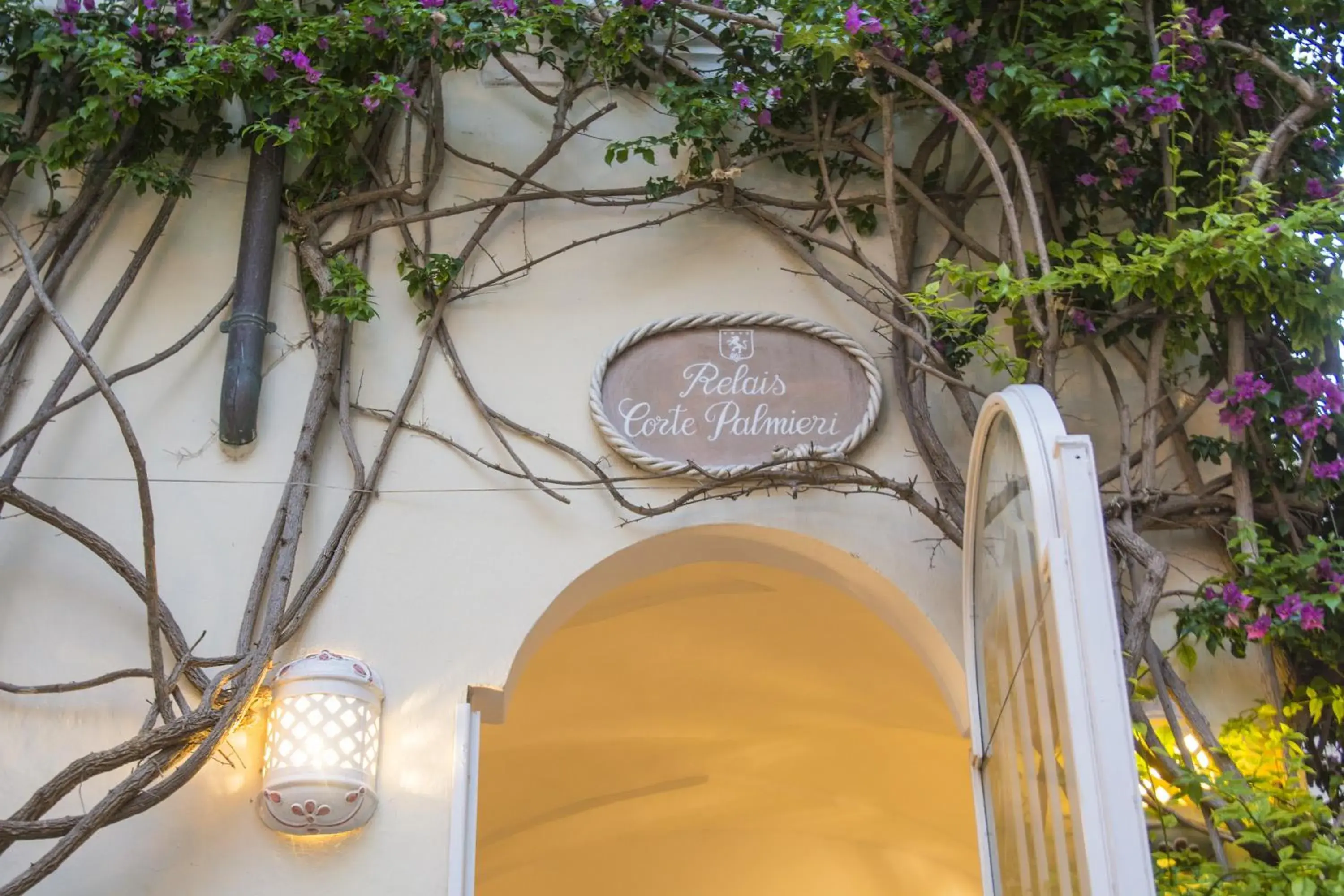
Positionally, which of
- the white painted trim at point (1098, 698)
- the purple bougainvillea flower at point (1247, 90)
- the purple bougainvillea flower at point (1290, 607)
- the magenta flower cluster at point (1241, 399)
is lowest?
the white painted trim at point (1098, 698)

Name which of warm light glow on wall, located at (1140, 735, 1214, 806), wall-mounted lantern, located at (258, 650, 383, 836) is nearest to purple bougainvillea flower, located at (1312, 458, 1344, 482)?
warm light glow on wall, located at (1140, 735, 1214, 806)

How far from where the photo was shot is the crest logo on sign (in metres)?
3.50

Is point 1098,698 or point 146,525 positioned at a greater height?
point 146,525

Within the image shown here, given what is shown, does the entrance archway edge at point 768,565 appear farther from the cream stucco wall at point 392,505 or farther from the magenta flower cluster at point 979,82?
the magenta flower cluster at point 979,82

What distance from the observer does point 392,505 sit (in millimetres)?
3320

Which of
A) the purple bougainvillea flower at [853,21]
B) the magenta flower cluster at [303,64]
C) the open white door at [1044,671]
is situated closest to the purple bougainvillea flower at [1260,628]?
the open white door at [1044,671]

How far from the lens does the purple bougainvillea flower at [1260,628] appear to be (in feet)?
9.78

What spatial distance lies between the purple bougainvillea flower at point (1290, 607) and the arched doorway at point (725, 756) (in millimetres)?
1306

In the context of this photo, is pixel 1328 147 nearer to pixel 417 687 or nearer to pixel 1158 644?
pixel 1158 644

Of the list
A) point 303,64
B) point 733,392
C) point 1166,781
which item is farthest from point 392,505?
point 1166,781

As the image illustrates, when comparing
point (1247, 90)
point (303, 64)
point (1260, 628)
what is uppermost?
point (303, 64)

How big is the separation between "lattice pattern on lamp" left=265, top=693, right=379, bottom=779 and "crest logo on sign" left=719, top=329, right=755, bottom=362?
3.87 ft

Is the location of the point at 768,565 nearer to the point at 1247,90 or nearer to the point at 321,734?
the point at 321,734

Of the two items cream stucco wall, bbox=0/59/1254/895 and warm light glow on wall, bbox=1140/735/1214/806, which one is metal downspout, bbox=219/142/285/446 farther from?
warm light glow on wall, bbox=1140/735/1214/806
